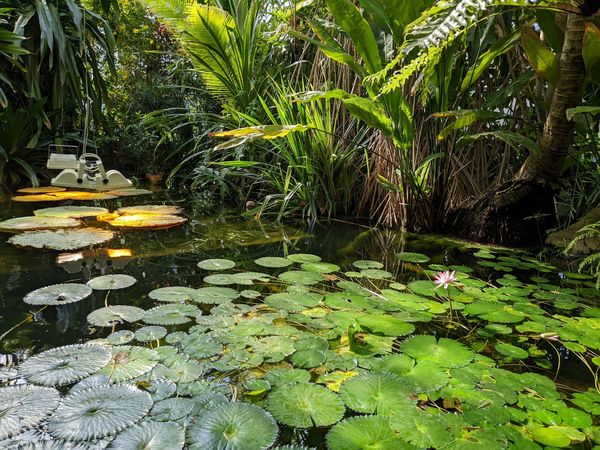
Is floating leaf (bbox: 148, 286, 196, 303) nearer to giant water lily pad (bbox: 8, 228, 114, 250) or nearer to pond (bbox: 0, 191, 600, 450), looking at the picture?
pond (bbox: 0, 191, 600, 450)

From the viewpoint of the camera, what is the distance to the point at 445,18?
4.63ft

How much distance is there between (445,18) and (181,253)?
128 centimetres

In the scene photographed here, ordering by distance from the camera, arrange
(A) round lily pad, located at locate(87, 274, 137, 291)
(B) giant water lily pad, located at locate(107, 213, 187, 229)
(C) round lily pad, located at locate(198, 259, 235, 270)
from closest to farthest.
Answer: (A) round lily pad, located at locate(87, 274, 137, 291) → (C) round lily pad, located at locate(198, 259, 235, 270) → (B) giant water lily pad, located at locate(107, 213, 187, 229)

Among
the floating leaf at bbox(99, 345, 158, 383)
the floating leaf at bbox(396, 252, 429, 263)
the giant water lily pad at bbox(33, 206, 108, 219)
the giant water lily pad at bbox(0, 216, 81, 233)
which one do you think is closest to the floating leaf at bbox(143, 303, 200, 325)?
the floating leaf at bbox(99, 345, 158, 383)

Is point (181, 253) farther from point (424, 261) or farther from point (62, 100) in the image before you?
point (62, 100)

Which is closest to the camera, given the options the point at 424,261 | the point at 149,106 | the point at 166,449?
the point at 166,449

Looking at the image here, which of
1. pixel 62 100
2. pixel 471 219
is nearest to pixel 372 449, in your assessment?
pixel 471 219

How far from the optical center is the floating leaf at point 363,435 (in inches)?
25.6

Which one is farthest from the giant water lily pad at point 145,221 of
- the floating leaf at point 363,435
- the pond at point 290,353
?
the floating leaf at point 363,435

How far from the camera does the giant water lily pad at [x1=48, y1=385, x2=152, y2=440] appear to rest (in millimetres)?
653

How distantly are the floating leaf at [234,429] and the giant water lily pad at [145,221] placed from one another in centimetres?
146

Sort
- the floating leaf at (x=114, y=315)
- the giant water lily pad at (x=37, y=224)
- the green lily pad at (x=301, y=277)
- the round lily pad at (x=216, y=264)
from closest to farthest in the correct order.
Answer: the floating leaf at (x=114, y=315), the green lily pad at (x=301, y=277), the round lily pad at (x=216, y=264), the giant water lily pad at (x=37, y=224)

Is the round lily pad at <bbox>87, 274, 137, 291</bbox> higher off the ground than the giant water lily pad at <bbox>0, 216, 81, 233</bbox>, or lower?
lower

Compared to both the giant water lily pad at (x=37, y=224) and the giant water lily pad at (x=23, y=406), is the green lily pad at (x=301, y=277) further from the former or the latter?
the giant water lily pad at (x=37, y=224)
